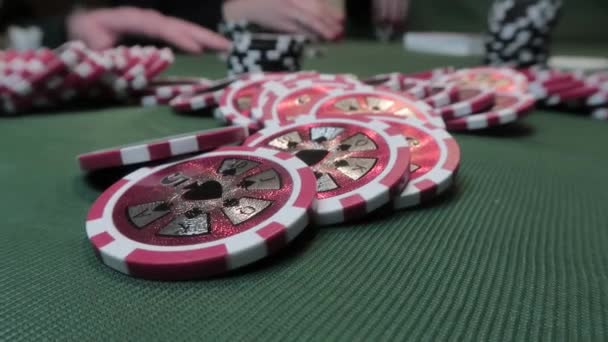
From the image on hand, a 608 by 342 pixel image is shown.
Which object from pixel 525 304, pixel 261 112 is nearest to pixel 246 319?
pixel 525 304

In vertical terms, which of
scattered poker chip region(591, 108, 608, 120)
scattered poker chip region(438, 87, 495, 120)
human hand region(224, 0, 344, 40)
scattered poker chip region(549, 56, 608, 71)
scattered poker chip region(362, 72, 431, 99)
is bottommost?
scattered poker chip region(591, 108, 608, 120)

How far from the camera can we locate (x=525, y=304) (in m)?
0.53

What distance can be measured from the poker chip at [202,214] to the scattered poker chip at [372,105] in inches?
15.5

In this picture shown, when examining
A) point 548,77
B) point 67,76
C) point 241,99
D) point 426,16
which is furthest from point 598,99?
point 426,16

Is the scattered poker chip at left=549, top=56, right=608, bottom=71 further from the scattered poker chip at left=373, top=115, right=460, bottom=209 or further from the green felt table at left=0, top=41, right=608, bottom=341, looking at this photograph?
the scattered poker chip at left=373, top=115, right=460, bottom=209

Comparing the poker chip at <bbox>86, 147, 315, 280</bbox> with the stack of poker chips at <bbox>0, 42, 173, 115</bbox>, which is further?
the stack of poker chips at <bbox>0, 42, 173, 115</bbox>

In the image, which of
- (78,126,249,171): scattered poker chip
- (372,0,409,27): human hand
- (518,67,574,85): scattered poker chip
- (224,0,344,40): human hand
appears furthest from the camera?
(372,0,409,27): human hand

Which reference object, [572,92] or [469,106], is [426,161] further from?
[572,92]

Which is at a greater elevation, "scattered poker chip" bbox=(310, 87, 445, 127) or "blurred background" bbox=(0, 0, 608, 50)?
A: "blurred background" bbox=(0, 0, 608, 50)

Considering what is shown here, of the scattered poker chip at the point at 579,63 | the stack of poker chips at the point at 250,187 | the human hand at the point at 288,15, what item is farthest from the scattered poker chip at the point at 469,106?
the human hand at the point at 288,15

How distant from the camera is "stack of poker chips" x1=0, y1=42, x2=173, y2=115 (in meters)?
1.37

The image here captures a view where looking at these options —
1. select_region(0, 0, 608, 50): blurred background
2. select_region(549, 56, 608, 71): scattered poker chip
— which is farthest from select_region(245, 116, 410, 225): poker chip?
select_region(0, 0, 608, 50): blurred background

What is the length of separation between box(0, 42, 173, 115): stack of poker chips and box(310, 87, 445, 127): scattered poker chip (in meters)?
0.73

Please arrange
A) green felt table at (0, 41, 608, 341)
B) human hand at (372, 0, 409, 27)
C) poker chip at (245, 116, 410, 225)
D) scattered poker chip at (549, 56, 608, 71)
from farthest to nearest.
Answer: human hand at (372, 0, 409, 27) < scattered poker chip at (549, 56, 608, 71) < poker chip at (245, 116, 410, 225) < green felt table at (0, 41, 608, 341)
